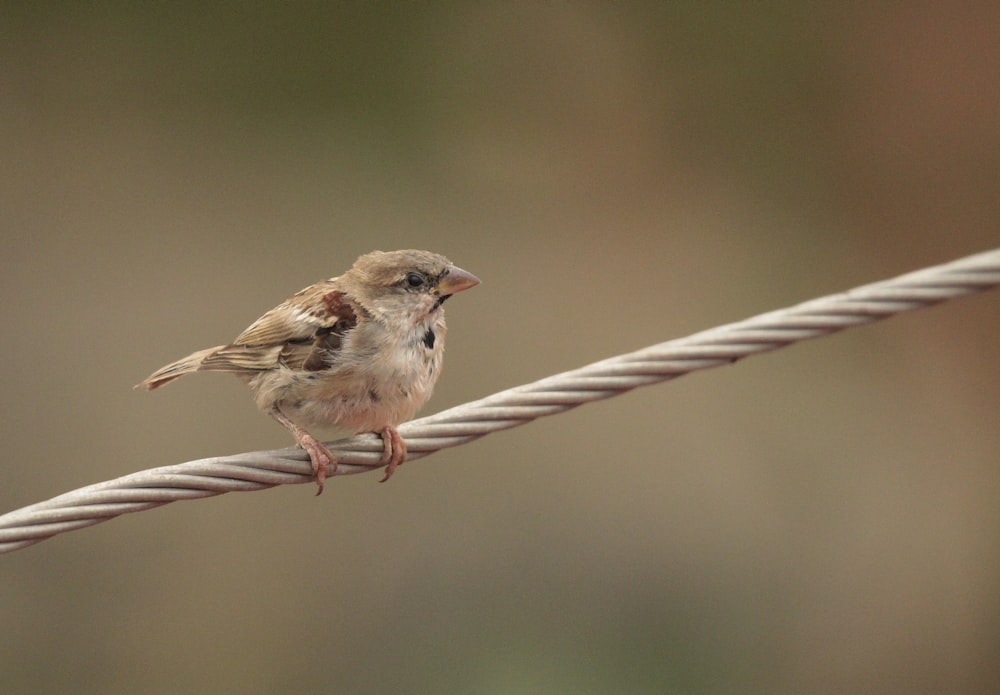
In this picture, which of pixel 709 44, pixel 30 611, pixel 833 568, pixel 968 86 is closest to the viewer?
pixel 30 611

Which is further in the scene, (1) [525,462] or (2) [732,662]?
(1) [525,462]

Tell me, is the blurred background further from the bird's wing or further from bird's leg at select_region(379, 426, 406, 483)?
bird's leg at select_region(379, 426, 406, 483)

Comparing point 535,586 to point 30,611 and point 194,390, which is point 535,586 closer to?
point 194,390

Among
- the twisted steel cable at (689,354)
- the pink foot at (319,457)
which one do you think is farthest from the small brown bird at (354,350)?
the twisted steel cable at (689,354)

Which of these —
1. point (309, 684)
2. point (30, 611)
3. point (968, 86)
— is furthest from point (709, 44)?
point (30, 611)

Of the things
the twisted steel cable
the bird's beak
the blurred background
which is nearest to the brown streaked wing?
the bird's beak

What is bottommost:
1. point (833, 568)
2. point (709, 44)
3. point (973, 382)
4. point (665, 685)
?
point (665, 685)
